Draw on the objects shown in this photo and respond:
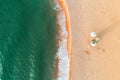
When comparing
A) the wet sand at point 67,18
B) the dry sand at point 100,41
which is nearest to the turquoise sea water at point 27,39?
the wet sand at point 67,18

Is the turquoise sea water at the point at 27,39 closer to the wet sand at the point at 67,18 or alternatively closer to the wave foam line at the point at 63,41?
the wave foam line at the point at 63,41

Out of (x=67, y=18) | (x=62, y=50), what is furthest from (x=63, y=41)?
→ (x=67, y=18)

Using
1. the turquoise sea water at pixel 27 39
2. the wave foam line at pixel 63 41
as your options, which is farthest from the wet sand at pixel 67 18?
the turquoise sea water at pixel 27 39

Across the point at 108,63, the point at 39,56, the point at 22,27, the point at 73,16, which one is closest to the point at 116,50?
the point at 108,63

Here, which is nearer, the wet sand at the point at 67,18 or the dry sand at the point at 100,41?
the dry sand at the point at 100,41

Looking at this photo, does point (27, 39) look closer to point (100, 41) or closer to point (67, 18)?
point (67, 18)

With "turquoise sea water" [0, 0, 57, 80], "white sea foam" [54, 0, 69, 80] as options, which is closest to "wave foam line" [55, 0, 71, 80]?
"white sea foam" [54, 0, 69, 80]
